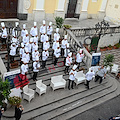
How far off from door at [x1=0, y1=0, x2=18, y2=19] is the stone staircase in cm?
635

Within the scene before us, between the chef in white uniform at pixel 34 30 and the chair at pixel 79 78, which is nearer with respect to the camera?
the chair at pixel 79 78

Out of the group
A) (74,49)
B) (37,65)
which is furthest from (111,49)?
(37,65)

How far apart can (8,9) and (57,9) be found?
16.1 ft

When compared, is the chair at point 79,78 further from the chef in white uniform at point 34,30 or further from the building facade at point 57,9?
the building facade at point 57,9

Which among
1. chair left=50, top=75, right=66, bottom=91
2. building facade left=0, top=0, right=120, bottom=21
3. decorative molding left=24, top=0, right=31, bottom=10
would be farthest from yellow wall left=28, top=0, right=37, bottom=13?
chair left=50, top=75, right=66, bottom=91

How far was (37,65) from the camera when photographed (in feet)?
38.2

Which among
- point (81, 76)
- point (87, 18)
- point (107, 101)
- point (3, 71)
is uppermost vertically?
point (87, 18)

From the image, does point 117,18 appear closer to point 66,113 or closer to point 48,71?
point 48,71

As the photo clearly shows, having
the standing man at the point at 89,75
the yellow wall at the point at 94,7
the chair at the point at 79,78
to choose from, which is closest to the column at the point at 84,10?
the yellow wall at the point at 94,7

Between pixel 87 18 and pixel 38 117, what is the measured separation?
1547 centimetres

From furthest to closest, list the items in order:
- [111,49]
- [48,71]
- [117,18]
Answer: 1. [117,18]
2. [111,49]
3. [48,71]

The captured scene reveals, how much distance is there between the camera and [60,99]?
11.4m

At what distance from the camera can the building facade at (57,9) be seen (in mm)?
17720

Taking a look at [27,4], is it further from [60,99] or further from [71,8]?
[60,99]
